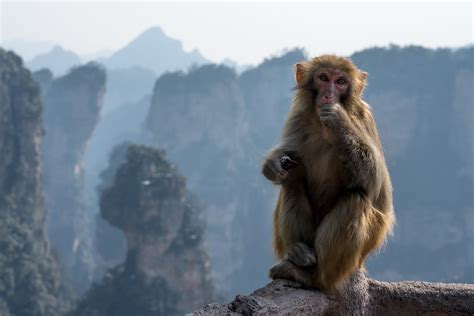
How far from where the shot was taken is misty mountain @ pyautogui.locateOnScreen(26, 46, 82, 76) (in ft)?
357

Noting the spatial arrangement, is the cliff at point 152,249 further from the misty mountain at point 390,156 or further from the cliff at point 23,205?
the misty mountain at point 390,156

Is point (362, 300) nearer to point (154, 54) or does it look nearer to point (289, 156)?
point (289, 156)

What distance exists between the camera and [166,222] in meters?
23.6

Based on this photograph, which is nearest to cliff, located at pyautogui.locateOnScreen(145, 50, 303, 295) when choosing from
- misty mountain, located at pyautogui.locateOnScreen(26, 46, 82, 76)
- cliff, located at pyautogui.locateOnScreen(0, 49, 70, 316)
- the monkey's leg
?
cliff, located at pyautogui.locateOnScreen(0, 49, 70, 316)

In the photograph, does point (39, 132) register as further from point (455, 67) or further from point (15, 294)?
point (455, 67)

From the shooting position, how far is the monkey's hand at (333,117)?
2.64 metres

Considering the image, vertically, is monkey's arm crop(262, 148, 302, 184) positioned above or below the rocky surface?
above

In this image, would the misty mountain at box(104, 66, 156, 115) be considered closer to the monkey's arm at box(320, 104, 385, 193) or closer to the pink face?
the pink face

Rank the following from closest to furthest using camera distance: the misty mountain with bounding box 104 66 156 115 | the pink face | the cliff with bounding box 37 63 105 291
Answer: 1. the pink face
2. the cliff with bounding box 37 63 105 291
3. the misty mountain with bounding box 104 66 156 115

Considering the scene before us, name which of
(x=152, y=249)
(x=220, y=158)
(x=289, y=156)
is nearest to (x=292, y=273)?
(x=289, y=156)

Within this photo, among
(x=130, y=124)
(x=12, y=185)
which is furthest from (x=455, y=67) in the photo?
(x=130, y=124)

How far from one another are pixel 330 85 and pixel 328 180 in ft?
1.26

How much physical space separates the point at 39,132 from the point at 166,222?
6813mm

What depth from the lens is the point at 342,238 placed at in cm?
267
